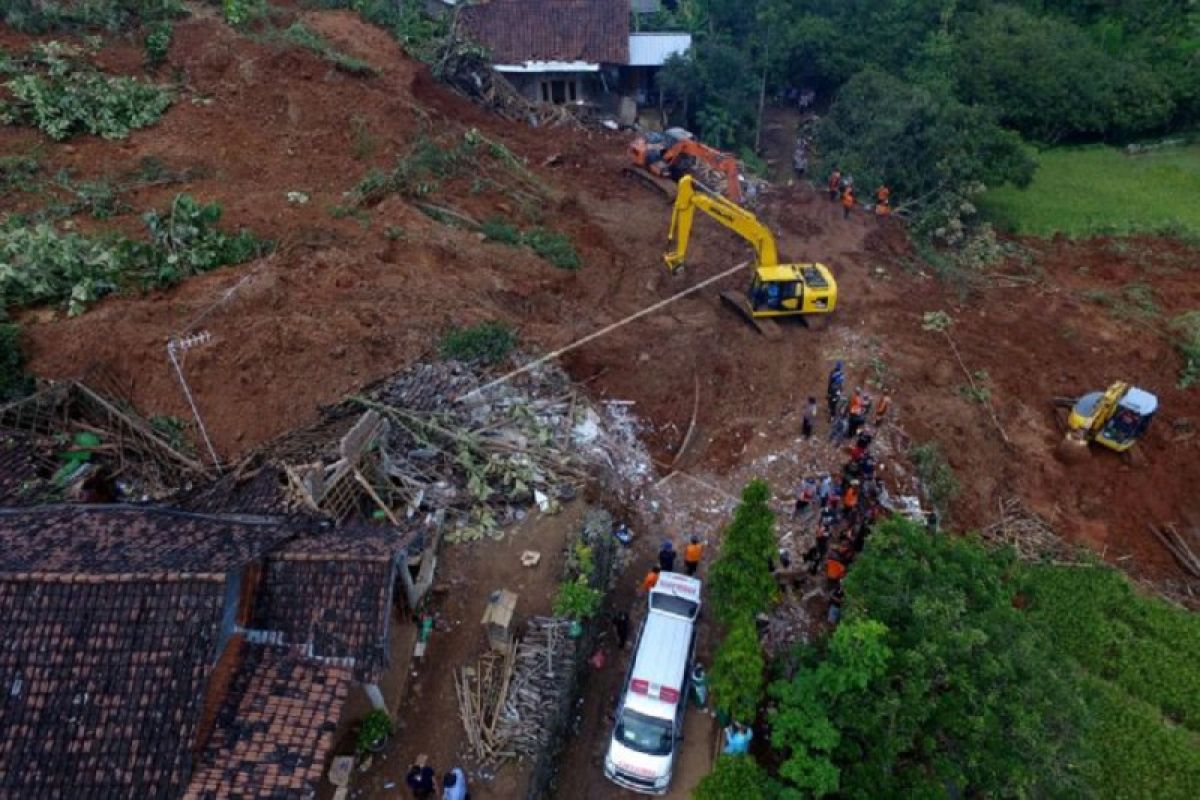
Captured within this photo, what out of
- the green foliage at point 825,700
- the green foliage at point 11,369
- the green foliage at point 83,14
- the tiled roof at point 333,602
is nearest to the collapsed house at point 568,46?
the green foliage at point 83,14

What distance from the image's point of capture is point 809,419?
19734 mm

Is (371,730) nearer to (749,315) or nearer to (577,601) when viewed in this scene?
(577,601)

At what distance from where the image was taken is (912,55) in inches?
1540

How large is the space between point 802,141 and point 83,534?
34.4 metres

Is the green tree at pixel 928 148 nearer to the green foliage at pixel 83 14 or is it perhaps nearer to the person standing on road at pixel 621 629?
the person standing on road at pixel 621 629

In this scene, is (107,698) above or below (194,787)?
above

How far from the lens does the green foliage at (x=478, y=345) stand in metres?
19.6

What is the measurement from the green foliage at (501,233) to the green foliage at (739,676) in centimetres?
1662

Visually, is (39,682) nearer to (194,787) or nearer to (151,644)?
(151,644)

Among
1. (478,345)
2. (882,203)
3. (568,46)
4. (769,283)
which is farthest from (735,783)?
(568,46)

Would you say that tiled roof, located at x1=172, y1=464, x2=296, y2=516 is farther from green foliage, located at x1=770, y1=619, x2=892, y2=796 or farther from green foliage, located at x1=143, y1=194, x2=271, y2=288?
green foliage, located at x1=770, y1=619, x2=892, y2=796

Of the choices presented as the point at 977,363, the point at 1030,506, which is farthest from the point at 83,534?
the point at 977,363

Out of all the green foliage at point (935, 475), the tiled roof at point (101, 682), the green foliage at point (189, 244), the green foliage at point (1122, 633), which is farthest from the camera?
the green foliage at point (189, 244)

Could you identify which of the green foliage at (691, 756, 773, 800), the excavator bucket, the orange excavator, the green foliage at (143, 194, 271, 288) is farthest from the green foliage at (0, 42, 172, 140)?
the green foliage at (691, 756, 773, 800)
